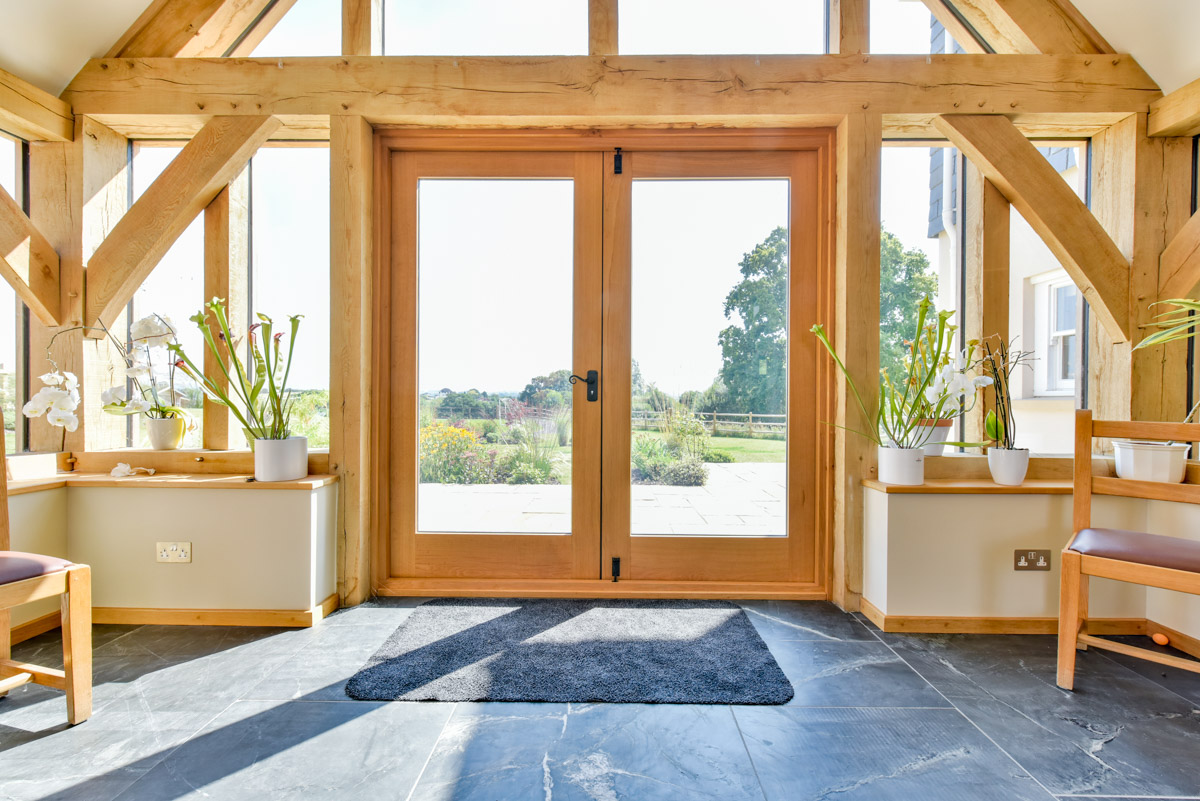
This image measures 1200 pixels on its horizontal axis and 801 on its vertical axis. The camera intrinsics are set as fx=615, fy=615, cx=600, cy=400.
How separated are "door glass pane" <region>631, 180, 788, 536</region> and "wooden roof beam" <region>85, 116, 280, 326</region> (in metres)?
1.79

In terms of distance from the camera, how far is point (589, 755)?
5.23ft

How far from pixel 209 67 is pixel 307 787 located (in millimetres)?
2815

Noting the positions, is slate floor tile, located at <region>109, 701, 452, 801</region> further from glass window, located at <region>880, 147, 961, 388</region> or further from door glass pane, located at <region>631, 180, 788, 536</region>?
glass window, located at <region>880, 147, 961, 388</region>

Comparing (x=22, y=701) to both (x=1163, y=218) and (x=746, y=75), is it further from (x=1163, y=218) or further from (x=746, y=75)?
(x=1163, y=218)

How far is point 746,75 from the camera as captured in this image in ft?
8.67

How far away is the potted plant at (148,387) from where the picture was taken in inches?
103

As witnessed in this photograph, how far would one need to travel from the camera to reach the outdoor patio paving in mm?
2885

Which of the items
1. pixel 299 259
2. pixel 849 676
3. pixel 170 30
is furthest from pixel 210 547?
pixel 849 676

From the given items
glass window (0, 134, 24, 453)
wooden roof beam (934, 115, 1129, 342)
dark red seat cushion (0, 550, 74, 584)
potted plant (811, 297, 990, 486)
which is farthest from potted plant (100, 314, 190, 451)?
wooden roof beam (934, 115, 1129, 342)

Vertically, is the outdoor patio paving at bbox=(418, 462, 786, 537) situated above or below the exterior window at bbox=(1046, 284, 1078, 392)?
below

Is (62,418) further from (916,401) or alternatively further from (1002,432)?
(1002,432)

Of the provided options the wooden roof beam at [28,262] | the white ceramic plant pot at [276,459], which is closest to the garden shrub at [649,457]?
the white ceramic plant pot at [276,459]

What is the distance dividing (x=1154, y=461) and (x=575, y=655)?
2306 millimetres

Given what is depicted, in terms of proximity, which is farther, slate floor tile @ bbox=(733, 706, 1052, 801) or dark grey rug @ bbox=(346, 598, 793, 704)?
dark grey rug @ bbox=(346, 598, 793, 704)
